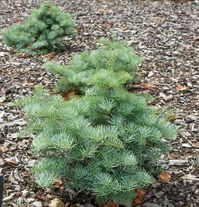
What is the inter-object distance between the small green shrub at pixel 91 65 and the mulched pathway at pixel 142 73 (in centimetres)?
44

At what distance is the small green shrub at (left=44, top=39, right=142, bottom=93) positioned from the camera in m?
4.87

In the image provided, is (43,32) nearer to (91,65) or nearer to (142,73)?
(142,73)

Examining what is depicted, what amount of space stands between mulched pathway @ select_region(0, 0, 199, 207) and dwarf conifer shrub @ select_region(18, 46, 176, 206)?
411 mm

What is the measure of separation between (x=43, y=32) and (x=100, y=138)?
3.79 meters

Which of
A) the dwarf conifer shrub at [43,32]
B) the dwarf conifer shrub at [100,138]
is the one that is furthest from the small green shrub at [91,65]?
the dwarf conifer shrub at [43,32]

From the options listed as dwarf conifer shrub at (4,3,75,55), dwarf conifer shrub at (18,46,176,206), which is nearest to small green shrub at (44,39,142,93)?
dwarf conifer shrub at (18,46,176,206)

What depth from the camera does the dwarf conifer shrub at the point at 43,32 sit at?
21.7 feet

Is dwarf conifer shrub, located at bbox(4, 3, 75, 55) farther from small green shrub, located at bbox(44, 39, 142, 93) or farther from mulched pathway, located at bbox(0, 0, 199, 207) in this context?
small green shrub, located at bbox(44, 39, 142, 93)

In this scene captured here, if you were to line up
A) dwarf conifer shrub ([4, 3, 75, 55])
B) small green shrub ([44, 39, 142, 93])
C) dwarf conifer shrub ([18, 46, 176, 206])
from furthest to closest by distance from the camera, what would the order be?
dwarf conifer shrub ([4, 3, 75, 55]) < small green shrub ([44, 39, 142, 93]) < dwarf conifer shrub ([18, 46, 176, 206])

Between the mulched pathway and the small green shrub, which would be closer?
the mulched pathway

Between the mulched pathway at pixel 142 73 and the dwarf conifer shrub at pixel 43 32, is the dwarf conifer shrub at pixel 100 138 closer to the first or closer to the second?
the mulched pathway at pixel 142 73

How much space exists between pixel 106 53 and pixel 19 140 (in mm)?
1149

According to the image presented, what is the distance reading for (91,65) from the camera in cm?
514

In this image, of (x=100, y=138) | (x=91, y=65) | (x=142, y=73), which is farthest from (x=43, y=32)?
(x=100, y=138)
